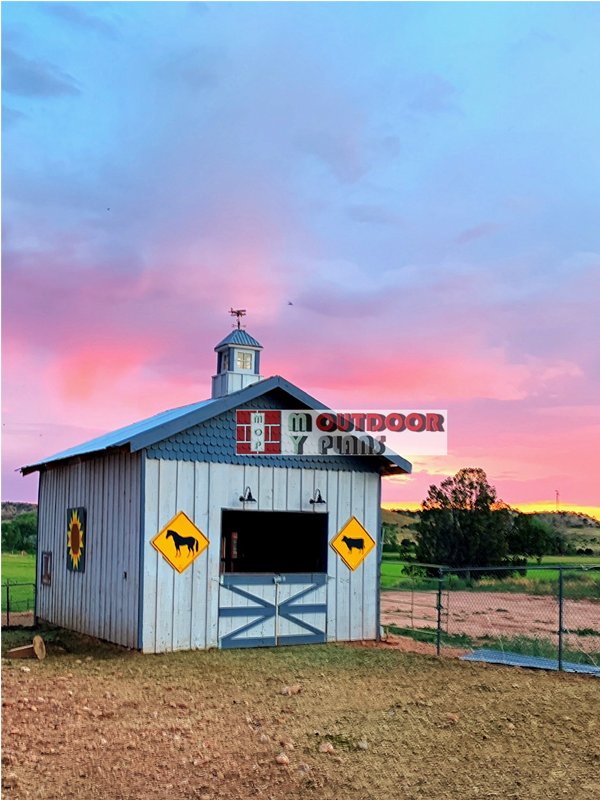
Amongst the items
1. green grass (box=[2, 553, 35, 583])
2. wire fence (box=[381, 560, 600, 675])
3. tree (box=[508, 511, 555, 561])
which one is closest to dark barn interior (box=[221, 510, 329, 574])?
wire fence (box=[381, 560, 600, 675])

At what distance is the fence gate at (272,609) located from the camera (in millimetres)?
14141

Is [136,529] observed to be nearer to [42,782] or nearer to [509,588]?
[42,782]

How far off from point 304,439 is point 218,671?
14.8ft

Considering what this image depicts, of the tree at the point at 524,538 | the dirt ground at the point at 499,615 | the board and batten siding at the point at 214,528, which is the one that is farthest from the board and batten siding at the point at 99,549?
the tree at the point at 524,538

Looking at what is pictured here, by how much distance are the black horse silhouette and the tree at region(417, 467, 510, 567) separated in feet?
71.3

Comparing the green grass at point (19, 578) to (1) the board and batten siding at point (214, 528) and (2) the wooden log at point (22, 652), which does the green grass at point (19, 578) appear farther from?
(1) the board and batten siding at point (214, 528)

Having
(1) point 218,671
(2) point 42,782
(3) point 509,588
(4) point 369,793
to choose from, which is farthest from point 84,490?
(3) point 509,588

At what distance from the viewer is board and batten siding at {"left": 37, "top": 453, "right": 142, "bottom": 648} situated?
13727 millimetres

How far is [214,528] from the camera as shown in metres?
14.1

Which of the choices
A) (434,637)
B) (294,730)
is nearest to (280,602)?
(434,637)

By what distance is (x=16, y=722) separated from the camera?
29.3ft

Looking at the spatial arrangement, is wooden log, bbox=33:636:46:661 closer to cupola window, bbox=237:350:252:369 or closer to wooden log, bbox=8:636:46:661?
wooden log, bbox=8:636:46:661

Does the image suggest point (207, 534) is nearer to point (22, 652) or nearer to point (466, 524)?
point (22, 652)

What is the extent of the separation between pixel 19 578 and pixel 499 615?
17322 millimetres
